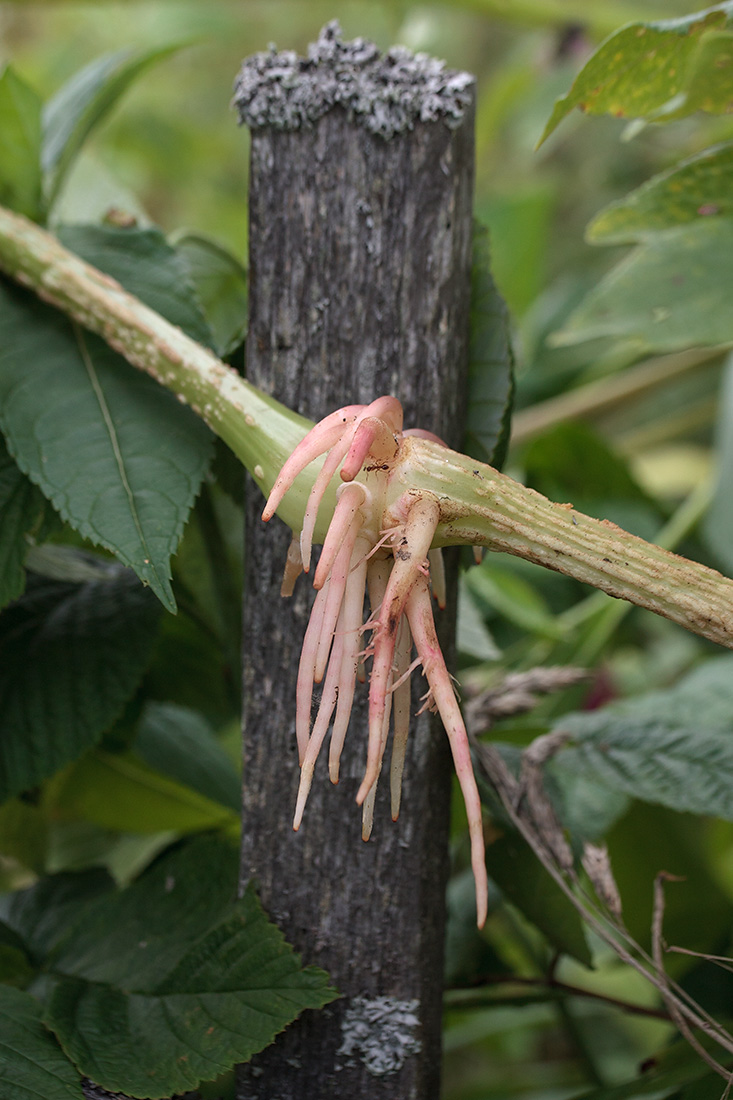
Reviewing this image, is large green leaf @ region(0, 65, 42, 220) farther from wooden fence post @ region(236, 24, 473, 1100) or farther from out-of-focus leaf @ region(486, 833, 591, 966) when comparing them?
out-of-focus leaf @ region(486, 833, 591, 966)

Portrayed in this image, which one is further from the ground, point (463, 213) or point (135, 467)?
point (463, 213)

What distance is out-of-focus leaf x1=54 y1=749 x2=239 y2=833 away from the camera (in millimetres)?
678

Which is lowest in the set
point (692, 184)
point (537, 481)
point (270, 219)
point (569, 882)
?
point (569, 882)

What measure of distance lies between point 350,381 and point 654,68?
21 centimetres

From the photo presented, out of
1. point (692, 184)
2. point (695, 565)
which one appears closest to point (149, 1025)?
point (695, 565)

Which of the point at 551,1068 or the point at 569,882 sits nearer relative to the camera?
the point at 569,882

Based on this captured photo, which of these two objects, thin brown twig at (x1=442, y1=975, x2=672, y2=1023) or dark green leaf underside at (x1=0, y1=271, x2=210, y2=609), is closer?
dark green leaf underside at (x1=0, y1=271, x2=210, y2=609)

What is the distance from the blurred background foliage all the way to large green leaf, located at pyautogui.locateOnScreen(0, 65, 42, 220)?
147mm

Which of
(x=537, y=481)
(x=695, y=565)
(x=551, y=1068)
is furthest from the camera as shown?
(x=551, y=1068)

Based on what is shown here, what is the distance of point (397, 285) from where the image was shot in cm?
40

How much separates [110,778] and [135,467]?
1.18ft

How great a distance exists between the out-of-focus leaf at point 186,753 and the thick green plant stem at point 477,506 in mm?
346

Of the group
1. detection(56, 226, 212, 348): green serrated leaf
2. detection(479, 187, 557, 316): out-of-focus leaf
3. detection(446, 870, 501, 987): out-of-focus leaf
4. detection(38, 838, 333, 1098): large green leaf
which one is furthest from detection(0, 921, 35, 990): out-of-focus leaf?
detection(479, 187, 557, 316): out-of-focus leaf

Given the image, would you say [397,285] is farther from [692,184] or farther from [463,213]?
[692,184]
